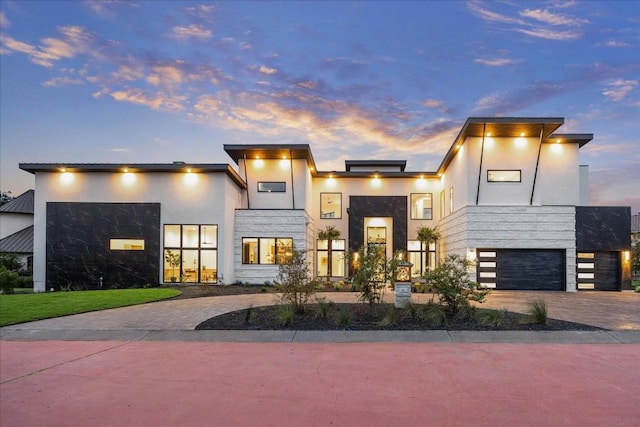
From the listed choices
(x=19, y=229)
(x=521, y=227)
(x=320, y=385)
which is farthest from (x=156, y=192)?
(x=521, y=227)

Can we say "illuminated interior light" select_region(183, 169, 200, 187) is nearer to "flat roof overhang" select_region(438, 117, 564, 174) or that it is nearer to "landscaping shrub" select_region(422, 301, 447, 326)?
"flat roof overhang" select_region(438, 117, 564, 174)

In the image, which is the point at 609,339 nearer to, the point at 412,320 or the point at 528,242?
the point at 412,320

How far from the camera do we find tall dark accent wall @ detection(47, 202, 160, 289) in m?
20.1

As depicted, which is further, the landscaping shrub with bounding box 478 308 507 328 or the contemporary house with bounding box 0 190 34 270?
the contemporary house with bounding box 0 190 34 270

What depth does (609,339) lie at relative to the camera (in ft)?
27.8

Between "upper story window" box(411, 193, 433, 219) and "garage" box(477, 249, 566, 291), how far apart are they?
24.5 ft

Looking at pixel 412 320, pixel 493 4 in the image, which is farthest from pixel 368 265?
pixel 493 4

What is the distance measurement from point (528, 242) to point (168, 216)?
18.8m

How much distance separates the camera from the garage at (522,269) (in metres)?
19.9

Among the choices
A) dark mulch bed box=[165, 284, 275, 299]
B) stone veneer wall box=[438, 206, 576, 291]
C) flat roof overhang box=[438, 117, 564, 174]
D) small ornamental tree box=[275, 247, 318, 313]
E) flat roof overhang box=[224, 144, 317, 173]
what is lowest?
dark mulch bed box=[165, 284, 275, 299]

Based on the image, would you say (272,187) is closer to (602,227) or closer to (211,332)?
(211,332)

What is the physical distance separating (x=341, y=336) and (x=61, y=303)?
10.1m

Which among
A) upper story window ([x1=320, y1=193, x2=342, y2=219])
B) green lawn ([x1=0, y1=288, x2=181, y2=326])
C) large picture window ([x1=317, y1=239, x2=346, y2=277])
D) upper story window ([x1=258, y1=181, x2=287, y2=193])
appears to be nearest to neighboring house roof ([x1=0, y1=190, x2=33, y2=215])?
upper story window ([x1=258, y1=181, x2=287, y2=193])

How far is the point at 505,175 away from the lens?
20.5 meters
